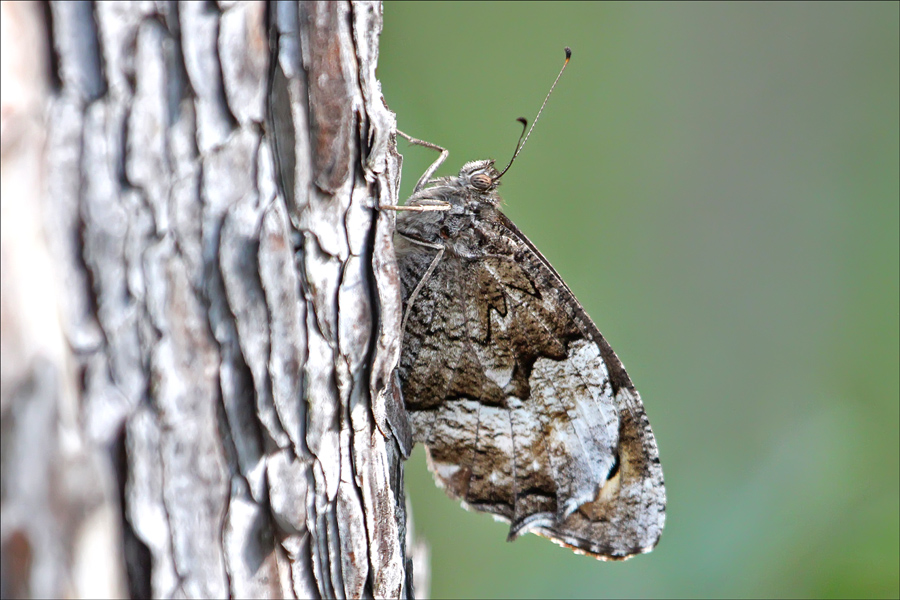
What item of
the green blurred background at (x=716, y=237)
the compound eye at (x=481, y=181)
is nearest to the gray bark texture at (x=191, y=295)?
the compound eye at (x=481, y=181)

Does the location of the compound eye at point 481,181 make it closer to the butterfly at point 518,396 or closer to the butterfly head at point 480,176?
the butterfly head at point 480,176

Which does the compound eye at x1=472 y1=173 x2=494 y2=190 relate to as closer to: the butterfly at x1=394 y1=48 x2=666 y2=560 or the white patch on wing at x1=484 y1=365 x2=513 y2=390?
the butterfly at x1=394 y1=48 x2=666 y2=560

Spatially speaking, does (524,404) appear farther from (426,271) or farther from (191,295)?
(191,295)

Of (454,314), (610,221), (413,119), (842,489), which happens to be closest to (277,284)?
(454,314)

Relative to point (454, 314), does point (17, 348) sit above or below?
below

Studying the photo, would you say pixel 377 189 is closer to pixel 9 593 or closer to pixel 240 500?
pixel 240 500

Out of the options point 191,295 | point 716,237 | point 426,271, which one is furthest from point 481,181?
point 716,237

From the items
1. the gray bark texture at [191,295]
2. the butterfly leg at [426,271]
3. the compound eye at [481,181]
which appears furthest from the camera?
the compound eye at [481,181]
